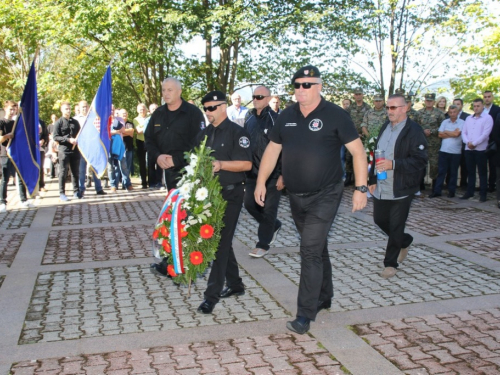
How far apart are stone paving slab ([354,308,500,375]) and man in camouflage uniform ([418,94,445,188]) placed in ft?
28.3

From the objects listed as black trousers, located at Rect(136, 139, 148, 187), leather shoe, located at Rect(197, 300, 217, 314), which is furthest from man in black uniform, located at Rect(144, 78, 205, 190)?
black trousers, located at Rect(136, 139, 148, 187)

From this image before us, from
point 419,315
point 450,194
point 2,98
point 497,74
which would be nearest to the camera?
point 419,315

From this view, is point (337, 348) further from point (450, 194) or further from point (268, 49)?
point (268, 49)

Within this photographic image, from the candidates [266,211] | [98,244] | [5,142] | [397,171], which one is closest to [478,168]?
[266,211]

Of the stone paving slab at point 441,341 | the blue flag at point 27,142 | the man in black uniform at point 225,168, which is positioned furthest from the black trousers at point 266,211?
the blue flag at point 27,142

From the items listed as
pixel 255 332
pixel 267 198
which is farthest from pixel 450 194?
pixel 255 332

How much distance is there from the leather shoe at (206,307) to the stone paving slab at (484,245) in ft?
12.9

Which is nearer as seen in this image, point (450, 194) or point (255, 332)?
point (255, 332)

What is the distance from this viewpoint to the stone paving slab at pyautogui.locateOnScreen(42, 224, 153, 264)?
8.23 metres

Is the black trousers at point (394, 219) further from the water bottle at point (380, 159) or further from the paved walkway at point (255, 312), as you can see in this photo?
the water bottle at point (380, 159)

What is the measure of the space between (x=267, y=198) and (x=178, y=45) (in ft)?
49.2

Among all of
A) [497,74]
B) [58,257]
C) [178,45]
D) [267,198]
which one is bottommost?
[58,257]

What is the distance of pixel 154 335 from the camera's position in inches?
205

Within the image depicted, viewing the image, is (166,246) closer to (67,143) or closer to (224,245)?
(224,245)
